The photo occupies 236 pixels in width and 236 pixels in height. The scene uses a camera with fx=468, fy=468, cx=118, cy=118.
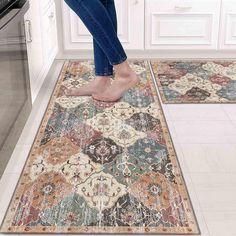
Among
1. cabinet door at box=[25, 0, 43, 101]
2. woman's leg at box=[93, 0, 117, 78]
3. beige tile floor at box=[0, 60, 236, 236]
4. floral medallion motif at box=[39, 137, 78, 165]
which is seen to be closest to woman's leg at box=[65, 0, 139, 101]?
woman's leg at box=[93, 0, 117, 78]

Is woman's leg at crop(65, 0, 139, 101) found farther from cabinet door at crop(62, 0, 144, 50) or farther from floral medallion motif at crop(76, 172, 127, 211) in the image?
cabinet door at crop(62, 0, 144, 50)

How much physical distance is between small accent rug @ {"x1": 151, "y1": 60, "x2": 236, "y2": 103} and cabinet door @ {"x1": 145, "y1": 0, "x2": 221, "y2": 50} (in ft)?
0.54

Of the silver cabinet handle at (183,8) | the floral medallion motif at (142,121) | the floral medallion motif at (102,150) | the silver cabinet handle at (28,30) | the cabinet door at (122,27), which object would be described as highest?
the silver cabinet handle at (28,30)

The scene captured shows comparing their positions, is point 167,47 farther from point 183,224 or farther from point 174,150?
point 183,224

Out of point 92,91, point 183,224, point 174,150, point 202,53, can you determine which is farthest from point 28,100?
point 202,53

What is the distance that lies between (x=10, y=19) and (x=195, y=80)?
1370mm

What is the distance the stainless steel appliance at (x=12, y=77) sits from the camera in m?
1.66

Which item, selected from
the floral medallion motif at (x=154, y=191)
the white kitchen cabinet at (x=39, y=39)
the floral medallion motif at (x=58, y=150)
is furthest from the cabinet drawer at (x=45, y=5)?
the floral medallion motif at (x=154, y=191)

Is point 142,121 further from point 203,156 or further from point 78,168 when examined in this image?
point 78,168

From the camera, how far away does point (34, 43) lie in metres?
2.30

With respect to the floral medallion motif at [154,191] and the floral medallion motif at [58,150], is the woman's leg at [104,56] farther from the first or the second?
the floral medallion motif at [154,191]

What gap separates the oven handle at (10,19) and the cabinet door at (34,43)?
10.1 inches

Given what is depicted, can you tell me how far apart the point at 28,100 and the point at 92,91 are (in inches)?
18.9

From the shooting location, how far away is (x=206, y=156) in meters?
1.86
